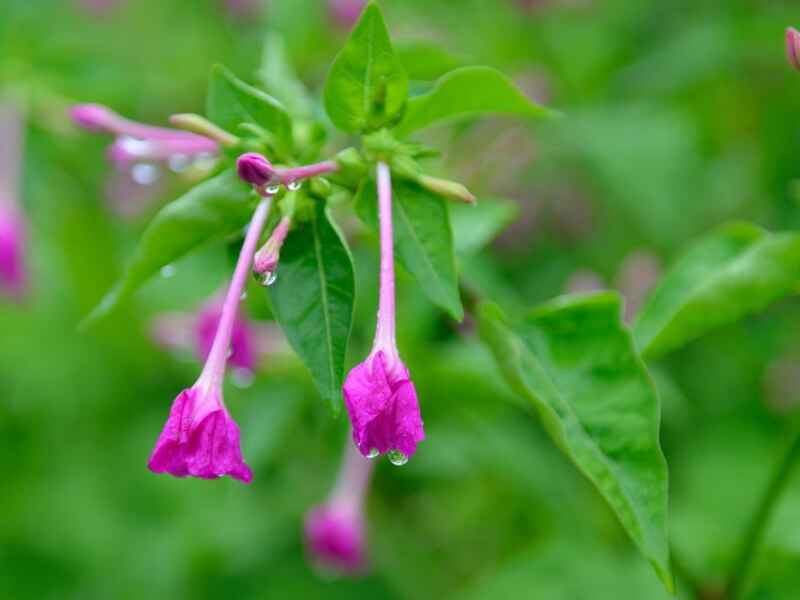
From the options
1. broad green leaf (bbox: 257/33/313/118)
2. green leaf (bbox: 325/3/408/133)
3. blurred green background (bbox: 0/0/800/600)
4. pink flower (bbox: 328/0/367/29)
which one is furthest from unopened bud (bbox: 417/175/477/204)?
pink flower (bbox: 328/0/367/29)

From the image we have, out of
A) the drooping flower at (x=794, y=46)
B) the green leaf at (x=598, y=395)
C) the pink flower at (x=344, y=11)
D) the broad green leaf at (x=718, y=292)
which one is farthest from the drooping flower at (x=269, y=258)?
the pink flower at (x=344, y=11)

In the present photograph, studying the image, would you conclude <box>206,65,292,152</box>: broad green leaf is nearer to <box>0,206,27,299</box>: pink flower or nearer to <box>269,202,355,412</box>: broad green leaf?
<box>269,202,355,412</box>: broad green leaf

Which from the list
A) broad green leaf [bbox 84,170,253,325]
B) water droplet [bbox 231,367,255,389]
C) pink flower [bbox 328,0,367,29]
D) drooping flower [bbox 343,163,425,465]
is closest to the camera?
drooping flower [bbox 343,163,425,465]

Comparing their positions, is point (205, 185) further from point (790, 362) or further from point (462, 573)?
point (790, 362)

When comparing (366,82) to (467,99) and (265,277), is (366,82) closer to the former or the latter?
(467,99)

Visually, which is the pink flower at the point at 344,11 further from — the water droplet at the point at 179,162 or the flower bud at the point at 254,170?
the flower bud at the point at 254,170
